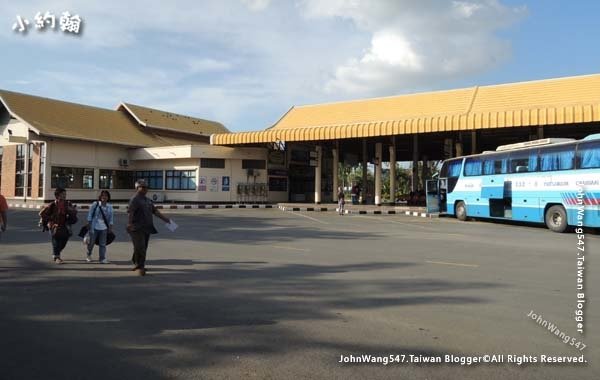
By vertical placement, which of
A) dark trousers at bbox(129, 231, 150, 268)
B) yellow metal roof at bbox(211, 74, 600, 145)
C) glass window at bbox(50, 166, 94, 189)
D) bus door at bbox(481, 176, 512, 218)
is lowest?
dark trousers at bbox(129, 231, 150, 268)

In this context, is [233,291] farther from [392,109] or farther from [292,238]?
[392,109]

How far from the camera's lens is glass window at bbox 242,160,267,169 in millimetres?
41438

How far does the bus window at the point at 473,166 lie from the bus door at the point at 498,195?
61 cm

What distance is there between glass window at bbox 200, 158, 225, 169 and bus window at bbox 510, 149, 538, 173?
24.9 m

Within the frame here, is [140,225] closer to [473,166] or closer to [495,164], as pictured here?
[495,164]

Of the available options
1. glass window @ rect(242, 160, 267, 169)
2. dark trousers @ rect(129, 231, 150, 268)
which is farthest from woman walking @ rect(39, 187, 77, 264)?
glass window @ rect(242, 160, 267, 169)

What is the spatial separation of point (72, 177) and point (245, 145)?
532 inches

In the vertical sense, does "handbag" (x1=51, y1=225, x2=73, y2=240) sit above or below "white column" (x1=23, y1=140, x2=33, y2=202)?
below

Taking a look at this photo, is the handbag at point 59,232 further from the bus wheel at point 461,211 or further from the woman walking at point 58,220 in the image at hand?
the bus wheel at point 461,211

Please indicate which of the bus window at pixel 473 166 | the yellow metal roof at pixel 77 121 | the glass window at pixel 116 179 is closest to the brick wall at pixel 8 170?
the yellow metal roof at pixel 77 121

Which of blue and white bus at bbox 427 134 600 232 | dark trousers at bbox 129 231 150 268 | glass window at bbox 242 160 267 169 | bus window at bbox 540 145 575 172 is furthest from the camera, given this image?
glass window at bbox 242 160 267 169

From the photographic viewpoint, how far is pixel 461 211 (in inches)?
961

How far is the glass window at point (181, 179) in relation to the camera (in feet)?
132

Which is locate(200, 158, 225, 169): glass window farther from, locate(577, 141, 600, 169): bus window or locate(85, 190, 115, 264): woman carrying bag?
locate(85, 190, 115, 264): woman carrying bag
